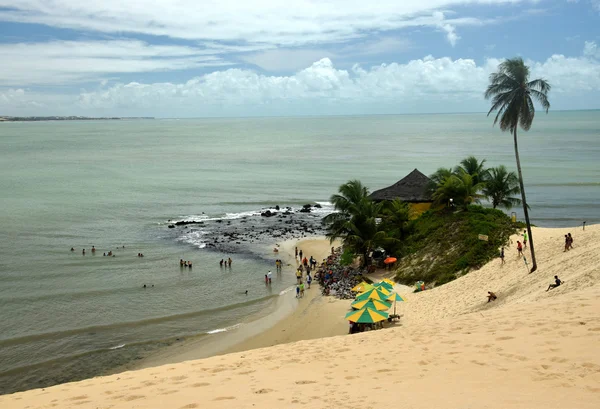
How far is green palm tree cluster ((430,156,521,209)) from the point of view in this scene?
29156 millimetres

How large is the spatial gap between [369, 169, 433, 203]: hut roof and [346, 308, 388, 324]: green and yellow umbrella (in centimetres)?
1652

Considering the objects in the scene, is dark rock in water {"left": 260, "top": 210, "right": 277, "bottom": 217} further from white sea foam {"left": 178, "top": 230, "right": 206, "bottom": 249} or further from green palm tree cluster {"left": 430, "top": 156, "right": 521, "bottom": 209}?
green palm tree cluster {"left": 430, "top": 156, "right": 521, "bottom": 209}

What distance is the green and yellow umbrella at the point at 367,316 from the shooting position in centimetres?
1809

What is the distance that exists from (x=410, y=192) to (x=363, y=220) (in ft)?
25.0

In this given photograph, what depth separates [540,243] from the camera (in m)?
23.1

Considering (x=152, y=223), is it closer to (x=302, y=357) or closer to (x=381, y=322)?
(x=381, y=322)

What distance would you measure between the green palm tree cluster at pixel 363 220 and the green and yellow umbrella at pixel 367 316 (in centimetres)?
1015

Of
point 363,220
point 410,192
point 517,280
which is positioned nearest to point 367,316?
point 517,280

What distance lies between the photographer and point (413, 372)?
930 cm

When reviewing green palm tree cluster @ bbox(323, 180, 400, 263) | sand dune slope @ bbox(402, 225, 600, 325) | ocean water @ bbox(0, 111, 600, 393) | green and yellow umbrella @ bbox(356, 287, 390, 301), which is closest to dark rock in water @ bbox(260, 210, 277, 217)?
→ ocean water @ bbox(0, 111, 600, 393)

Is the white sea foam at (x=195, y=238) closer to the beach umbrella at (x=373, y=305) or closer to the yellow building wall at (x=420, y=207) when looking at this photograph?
the yellow building wall at (x=420, y=207)

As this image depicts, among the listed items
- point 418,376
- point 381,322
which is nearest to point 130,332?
point 381,322

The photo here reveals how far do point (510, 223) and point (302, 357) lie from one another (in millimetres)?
18363

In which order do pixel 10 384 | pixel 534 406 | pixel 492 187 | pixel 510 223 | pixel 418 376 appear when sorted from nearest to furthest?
pixel 534 406
pixel 418 376
pixel 10 384
pixel 510 223
pixel 492 187
